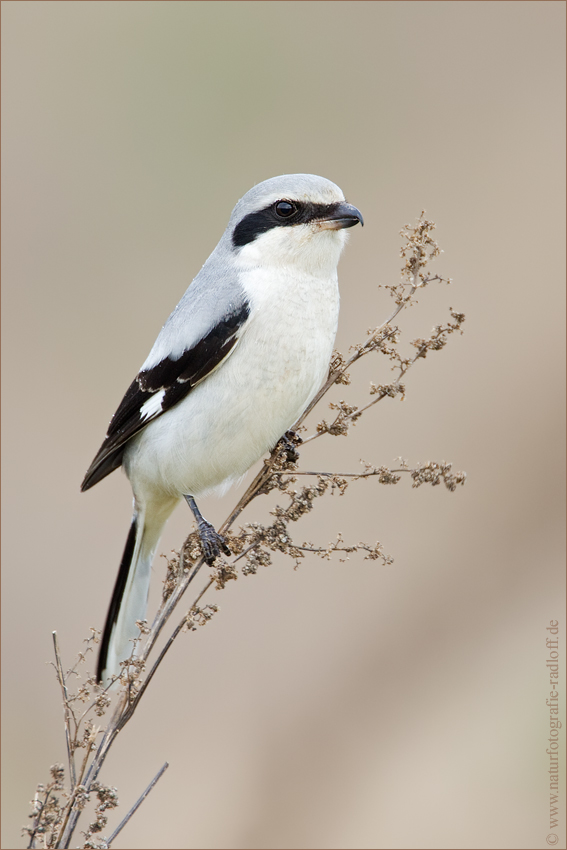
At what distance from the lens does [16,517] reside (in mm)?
4246

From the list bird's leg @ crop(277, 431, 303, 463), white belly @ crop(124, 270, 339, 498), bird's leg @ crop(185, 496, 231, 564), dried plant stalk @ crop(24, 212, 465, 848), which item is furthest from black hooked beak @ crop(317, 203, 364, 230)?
bird's leg @ crop(185, 496, 231, 564)

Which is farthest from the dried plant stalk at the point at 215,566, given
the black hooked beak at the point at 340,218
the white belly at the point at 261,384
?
the black hooked beak at the point at 340,218

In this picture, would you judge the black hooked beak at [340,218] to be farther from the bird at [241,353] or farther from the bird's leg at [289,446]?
the bird's leg at [289,446]

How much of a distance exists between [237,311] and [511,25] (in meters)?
3.97

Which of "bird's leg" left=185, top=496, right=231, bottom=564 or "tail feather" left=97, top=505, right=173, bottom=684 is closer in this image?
"bird's leg" left=185, top=496, right=231, bottom=564

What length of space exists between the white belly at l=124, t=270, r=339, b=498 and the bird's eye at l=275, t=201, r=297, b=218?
164mm

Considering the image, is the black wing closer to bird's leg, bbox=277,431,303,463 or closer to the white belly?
the white belly

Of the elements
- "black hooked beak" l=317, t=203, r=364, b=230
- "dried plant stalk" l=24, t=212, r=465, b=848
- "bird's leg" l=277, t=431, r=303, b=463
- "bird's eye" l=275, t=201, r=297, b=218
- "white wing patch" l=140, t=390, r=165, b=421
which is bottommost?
"dried plant stalk" l=24, t=212, r=465, b=848

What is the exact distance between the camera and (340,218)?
2176mm

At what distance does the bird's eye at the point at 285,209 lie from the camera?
7.29ft

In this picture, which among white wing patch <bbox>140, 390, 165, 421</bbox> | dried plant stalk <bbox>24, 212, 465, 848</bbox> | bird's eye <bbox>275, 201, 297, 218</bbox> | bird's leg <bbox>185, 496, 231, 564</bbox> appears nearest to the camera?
→ dried plant stalk <bbox>24, 212, 465, 848</bbox>

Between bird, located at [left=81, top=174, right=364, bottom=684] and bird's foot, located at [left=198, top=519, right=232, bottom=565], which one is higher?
bird, located at [left=81, top=174, right=364, bottom=684]

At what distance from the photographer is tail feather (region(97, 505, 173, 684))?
227 centimetres

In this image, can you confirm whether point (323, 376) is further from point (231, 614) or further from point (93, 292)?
point (93, 292)
